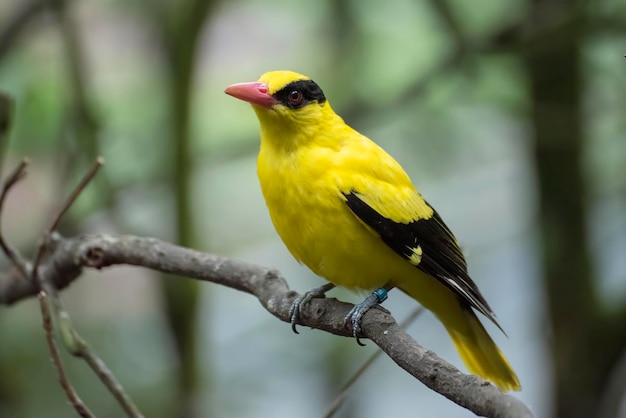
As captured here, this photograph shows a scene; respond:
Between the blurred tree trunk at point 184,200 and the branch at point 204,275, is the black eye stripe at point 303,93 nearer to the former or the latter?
the branch at point 204,275

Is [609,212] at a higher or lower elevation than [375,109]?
higher

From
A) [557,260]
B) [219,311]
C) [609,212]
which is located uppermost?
[609,212]

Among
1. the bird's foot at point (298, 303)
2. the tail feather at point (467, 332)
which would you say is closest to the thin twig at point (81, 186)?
the bird's foot at point (298, 303)

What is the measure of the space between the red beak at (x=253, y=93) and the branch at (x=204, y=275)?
470mm

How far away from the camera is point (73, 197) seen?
2150mm

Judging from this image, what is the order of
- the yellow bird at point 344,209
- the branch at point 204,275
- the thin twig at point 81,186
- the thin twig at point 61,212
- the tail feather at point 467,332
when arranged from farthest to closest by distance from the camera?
the tail feather at point 467,332
the yellow bird at point 344,209
the thin twig at point 61,212
the thin twig at point 81,186
the branch at point 204,275

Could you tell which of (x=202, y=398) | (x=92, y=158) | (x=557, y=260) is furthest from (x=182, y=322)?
(x=557, y=260)

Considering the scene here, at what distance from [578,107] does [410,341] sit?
2.32 m

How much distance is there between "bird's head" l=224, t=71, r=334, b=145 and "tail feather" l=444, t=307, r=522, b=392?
84 cm

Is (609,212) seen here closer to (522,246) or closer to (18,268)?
(522,246)

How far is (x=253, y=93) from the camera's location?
2.29 m

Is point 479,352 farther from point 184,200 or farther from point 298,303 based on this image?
point 184,200

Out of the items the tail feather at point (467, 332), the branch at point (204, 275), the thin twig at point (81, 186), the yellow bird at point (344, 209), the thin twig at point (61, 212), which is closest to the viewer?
the branch at point (204, 275)

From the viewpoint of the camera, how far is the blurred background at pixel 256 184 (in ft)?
11.8
